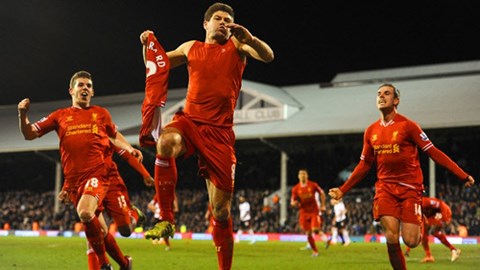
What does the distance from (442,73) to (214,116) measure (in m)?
32.6

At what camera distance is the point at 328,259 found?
57.8 feet

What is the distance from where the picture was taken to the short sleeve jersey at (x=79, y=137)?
932 centimetres

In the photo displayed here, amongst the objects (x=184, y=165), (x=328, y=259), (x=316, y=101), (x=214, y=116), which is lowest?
(x=328, y=259)

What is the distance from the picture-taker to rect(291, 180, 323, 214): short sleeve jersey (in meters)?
22.1

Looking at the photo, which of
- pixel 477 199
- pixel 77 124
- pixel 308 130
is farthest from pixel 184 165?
pixel 77 124

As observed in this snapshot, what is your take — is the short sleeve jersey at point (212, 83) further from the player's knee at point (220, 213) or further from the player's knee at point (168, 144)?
the player's knee at point (220, 213)

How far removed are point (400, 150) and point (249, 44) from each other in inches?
144

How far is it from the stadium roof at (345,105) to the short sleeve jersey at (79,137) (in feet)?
75.2


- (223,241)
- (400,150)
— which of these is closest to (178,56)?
(223,241)

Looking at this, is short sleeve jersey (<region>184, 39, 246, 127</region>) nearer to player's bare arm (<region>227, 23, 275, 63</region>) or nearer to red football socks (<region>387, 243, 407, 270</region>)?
player's bare arm (<region>227, 23, 275, 63</region>)

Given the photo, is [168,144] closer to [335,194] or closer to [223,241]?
[223,241]

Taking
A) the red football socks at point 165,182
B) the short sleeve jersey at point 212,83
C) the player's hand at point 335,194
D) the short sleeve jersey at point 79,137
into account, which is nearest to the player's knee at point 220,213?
the red football socks at point 165,182

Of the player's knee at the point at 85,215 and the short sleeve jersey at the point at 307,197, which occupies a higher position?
the short sleeve jersey at the point at 307,197

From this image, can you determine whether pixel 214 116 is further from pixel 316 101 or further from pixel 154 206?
pixel 316 101
